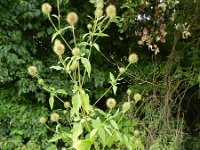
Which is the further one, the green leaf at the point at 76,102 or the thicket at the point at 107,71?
the thicket at the point at 107,71

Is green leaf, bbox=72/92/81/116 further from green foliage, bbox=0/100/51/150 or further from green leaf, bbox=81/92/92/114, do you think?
green foliage, bbox=0/100/51/150

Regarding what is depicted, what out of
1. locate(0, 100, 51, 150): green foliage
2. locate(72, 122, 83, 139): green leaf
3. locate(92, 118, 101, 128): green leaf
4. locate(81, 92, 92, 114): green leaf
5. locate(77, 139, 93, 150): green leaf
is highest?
locate(81, 92, 92, 114): green leaf

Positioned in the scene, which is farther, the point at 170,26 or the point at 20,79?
the point at 170,26

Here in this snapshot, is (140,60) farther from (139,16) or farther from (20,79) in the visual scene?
(20,79)

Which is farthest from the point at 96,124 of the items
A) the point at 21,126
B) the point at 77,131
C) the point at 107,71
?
the point at 107,71

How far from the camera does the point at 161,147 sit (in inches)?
122

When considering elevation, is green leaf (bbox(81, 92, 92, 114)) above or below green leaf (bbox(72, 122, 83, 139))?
above

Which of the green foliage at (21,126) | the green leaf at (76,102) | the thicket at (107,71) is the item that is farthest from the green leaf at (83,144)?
the green foliage at (21,126)

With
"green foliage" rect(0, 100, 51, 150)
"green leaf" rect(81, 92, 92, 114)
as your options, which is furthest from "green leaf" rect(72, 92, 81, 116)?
"green foliage" rect(0, 100, 51, 150)

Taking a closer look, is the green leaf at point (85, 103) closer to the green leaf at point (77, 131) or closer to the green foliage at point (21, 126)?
the green leaf at point (77, 131)

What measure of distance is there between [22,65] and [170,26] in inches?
56.1

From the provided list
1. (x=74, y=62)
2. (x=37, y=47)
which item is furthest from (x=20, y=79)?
(x=74, y=62)

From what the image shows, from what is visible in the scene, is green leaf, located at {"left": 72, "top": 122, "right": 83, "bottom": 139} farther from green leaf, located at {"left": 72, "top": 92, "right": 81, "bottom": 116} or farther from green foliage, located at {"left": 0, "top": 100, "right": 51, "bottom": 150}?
green foliage, located at {"left": 0, "top": 100, "right": 51, "bottom": 150}

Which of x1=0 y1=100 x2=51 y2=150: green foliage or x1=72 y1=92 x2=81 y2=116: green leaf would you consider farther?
x1=0 y1=100 x2=51 y2=150: green foliage
